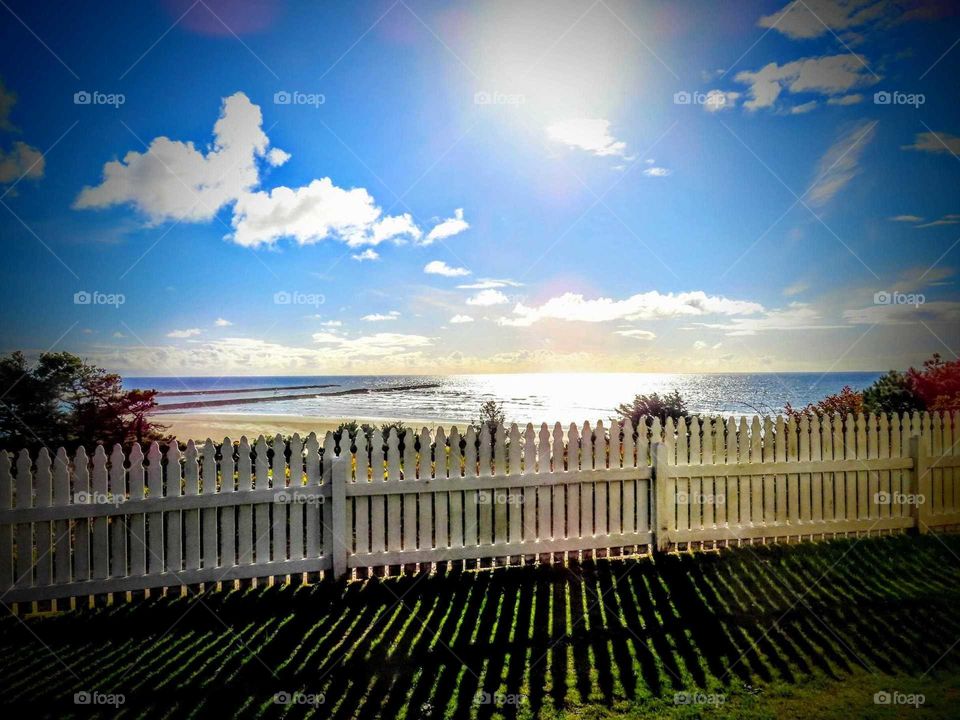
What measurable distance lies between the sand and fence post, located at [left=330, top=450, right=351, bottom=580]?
67.1 feet

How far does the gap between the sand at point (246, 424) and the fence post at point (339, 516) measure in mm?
20462

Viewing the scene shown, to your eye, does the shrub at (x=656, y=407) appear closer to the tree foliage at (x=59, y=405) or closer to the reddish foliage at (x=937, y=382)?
the reddish foliage at (x=937, y=382)

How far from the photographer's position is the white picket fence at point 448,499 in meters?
4.75

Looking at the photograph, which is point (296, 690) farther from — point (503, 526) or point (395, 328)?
point (395, 328)

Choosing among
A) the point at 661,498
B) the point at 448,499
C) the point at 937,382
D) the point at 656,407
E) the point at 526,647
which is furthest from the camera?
the point at 656,407

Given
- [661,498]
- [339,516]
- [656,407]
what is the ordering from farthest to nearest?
[656,407] < [661,498] < [339,516]

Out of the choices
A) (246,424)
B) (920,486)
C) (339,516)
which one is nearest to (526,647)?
(339,516)

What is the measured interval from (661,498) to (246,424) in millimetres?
31560

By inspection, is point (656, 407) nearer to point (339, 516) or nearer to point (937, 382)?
point (937, 382)

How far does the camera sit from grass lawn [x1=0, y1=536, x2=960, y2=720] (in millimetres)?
3295

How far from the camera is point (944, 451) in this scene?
6910 millimetres

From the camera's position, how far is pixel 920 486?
22.2 feet

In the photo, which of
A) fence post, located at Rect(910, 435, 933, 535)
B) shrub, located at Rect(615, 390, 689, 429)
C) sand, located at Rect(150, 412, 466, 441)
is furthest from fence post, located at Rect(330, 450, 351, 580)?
sand, located at Rect(150, 412, 466, 441)

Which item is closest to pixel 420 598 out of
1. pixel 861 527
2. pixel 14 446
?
pixel 861 527
